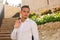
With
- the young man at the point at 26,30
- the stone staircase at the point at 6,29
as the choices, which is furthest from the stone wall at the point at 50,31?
the young man at the point at 26,30

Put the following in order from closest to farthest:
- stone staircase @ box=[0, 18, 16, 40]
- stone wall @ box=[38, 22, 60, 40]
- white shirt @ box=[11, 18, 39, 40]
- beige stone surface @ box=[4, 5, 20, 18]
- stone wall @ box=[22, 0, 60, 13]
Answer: white shirt @ box=[11, 18, 39, 40] < stone wall @ box=[38, 22, 60, 40] < stone staircase @ box=[0, 18, 16, 40] < stone wall @ box=[22, 0, 60, 13] < beige stone surface @ box=[4, 5, 20, 18]

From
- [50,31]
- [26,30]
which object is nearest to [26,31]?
[26,30]

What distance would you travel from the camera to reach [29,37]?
366 cm

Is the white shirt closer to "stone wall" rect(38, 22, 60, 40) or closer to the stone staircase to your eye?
"stone wall" rect(38, 22, 60, 40)

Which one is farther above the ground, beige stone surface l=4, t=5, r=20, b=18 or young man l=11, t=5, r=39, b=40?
young man l=11, t=5, r=39, b=40

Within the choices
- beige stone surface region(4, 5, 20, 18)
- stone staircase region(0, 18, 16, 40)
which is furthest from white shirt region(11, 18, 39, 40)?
beige stone surface region(4, 5, 20, 18)

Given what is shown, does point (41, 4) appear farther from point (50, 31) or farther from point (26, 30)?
point (26, 30)

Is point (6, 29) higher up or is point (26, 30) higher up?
point (26, 30)

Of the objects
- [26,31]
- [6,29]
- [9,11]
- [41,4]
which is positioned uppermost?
[26,31]

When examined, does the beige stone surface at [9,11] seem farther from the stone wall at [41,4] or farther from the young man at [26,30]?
the young man at [26,30]

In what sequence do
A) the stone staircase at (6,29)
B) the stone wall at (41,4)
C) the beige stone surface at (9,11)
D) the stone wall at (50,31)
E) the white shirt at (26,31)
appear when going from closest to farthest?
1. the white shirt at (26,31)
2. the stone wall at (50,31)
3. the stone staircase at (6,29)
4. the stone wall at (41,4)
5. the beige stone surface at (9,11)

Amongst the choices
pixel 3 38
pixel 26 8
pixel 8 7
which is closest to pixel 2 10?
pixel 8 7

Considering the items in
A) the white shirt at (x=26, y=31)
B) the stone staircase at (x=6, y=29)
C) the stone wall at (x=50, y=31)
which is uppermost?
the white shirt at (x=26, y=31)

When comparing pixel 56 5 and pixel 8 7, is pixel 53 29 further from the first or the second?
pixel 8 7
